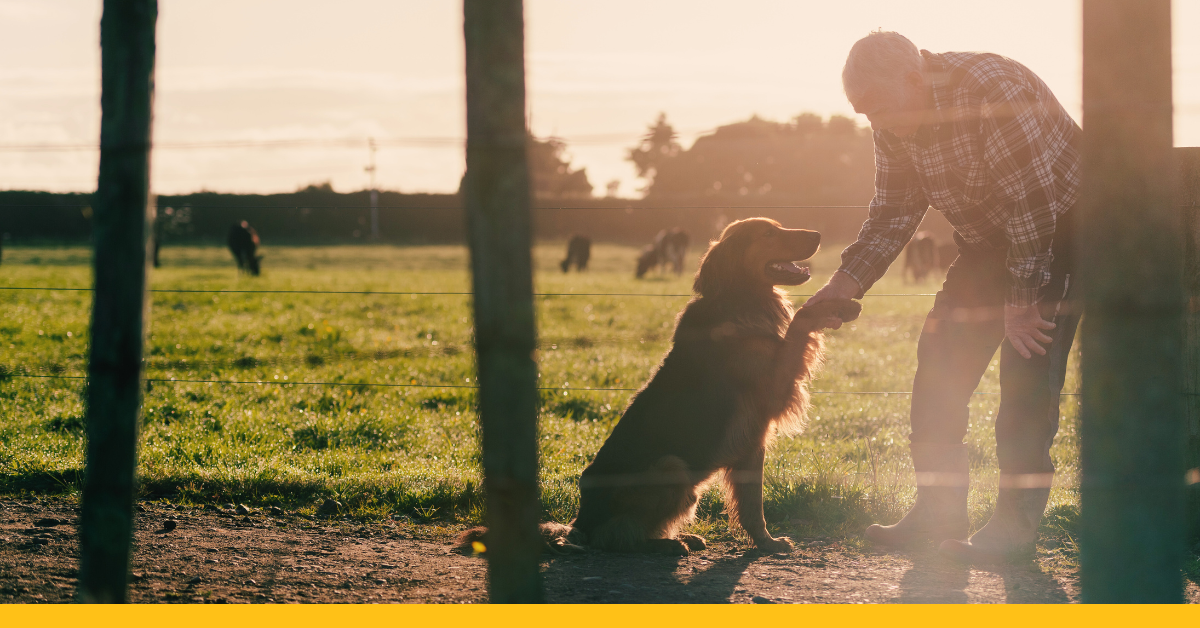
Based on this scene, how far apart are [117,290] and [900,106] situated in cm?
278

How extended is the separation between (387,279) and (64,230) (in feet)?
74.7

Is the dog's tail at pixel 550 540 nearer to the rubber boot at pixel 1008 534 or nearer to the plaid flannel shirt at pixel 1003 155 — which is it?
the rubber boot at pixel 1008 534

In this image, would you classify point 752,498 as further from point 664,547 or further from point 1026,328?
point 1026,328

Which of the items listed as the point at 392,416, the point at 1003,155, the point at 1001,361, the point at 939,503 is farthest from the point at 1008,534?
the point at 392,416

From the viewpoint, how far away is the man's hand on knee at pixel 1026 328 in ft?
9.83

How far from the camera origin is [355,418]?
5.63 meters

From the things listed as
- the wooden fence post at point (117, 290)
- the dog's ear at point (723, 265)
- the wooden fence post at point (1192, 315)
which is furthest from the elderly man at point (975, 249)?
the wooden fence post at point (117, 290)

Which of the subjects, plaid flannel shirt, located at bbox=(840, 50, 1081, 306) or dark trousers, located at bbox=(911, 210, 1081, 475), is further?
dark trousers, located at bbox=(911, 210, 1081, 475)

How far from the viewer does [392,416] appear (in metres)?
5.75

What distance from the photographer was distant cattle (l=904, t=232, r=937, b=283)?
24.7 m

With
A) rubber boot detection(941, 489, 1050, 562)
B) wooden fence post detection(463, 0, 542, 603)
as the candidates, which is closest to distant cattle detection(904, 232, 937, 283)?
rubber boot detection(941, 489, 1050, 562)

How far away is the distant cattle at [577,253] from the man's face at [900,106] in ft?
81.7

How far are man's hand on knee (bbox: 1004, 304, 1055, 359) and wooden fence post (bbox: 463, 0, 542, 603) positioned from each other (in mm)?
1972

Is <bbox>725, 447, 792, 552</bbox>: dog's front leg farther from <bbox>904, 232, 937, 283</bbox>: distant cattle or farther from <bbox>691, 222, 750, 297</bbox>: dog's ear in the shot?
<bbox>904, 232, 937, 283</bbox>: distant cattle
